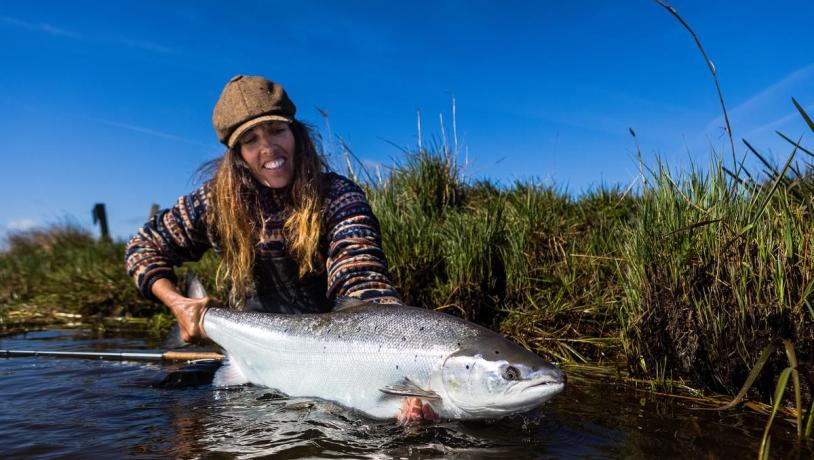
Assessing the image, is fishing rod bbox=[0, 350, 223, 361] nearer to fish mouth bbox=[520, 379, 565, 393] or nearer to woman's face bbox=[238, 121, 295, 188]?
woman's face bbox=[238, 121, 295, 188]

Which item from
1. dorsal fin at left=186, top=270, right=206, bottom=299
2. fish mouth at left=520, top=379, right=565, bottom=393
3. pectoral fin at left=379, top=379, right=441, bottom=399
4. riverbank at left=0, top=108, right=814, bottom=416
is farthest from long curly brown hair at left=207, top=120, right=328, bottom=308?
fish mouth at left=520, top=379, right=565, bottom=393

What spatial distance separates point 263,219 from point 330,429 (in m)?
2.21

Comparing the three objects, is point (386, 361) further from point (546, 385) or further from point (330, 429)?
point (546, 385)

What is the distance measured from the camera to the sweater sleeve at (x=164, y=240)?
5.04 m

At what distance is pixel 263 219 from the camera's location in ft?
16.8

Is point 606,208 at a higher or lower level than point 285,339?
higher

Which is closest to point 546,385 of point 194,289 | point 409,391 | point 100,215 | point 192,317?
point 409,391

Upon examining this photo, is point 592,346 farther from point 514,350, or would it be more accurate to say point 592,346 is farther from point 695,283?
point 514,350

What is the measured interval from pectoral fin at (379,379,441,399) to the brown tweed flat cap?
7.87 ft

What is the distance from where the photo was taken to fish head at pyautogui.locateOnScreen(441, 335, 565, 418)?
9.50 ft

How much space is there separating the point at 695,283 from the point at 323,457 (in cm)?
255

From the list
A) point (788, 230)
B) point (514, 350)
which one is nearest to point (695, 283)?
point (788, 230)

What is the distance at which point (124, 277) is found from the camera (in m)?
9.12

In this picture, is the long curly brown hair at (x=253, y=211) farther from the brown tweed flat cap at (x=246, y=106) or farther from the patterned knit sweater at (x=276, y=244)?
the brown tweed flat cap at (x=246, y=106)
